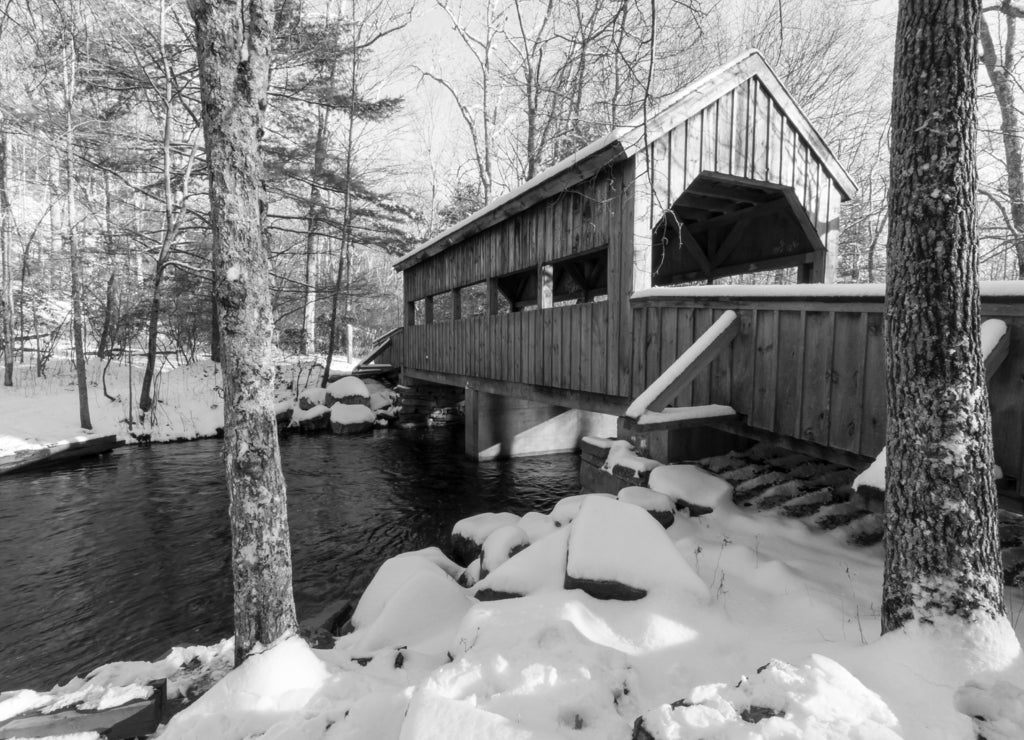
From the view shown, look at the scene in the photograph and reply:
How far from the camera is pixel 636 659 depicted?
7.45ft

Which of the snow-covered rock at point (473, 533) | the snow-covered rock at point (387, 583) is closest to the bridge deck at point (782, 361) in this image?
the snow-covered rock at point (473, 533)

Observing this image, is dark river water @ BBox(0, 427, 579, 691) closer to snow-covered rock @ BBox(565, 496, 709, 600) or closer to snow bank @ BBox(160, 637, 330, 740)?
snow bank @ BBox(160, 637, 330, 740)

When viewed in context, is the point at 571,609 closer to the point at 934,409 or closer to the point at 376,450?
the point at 934,409

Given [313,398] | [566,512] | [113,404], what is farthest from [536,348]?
[113,404]

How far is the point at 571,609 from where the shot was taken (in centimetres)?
252

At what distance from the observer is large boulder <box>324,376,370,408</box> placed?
1404 centimetres

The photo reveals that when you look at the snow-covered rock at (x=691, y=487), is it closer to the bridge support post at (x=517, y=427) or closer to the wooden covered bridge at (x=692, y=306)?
the wooden covered bridge at (x=692, y=306)

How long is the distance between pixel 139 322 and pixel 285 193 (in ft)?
21.7

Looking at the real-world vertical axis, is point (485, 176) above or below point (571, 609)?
above

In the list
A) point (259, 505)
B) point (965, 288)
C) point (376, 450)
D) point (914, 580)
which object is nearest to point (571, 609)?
point (914, 580)

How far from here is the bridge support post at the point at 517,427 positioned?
1040 centimetres

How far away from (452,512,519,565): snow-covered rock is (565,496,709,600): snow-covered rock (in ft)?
7.08

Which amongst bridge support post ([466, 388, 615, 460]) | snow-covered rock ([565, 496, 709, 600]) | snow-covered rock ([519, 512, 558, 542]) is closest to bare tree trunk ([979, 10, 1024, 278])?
bridge support post ([466, 388, 615, 460])

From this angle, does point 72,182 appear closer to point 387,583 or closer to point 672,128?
point 387,583
